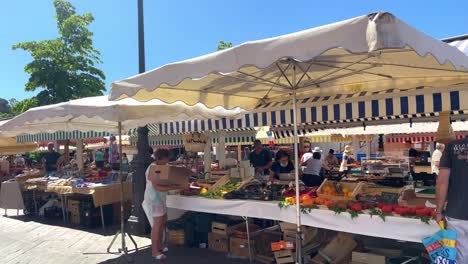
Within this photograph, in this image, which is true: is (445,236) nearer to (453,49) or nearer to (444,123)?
(444,123)

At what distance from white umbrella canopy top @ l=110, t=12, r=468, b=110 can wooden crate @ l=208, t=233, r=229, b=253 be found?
2.09 meters

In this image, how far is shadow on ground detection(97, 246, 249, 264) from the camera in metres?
5.51

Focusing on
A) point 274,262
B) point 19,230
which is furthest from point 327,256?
point 19,230

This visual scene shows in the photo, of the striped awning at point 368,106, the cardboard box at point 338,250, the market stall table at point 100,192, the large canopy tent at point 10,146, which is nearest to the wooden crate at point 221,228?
the cardboard box at point 338,250

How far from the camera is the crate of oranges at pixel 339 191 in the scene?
15.4 feet

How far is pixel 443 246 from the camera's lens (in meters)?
3.38

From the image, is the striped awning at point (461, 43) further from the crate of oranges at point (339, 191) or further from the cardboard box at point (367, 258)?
the cardboard box at point (367, 258)

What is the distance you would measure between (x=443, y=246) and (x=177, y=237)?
4186 millimetres

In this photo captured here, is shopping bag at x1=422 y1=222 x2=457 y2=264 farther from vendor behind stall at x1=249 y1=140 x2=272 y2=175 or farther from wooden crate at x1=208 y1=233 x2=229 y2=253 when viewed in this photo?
vendor behind stall at x1=249 y1=140 x2=272 y2=175

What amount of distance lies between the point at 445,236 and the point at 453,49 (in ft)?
5.31

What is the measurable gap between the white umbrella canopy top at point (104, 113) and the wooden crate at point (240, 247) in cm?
229

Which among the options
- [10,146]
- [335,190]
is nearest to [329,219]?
[335,190]

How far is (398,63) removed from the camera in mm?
4141

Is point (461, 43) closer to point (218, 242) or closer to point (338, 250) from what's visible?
point (338, 250)
